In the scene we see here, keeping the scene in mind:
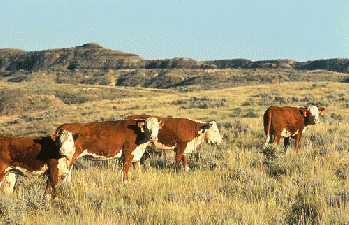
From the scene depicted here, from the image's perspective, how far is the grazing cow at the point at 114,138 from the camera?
22.7 feet

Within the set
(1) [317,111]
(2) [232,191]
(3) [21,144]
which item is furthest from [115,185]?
(1) [317,111]

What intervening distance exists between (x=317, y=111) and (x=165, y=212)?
24.6ft

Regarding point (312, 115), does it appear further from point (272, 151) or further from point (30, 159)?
point (30, 159)

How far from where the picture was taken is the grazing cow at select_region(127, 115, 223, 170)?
27.4 feet

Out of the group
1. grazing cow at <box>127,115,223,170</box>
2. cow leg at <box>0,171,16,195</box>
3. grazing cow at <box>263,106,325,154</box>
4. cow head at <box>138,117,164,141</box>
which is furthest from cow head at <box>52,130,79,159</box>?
grazing cow at <box>263,106,325,154</box>

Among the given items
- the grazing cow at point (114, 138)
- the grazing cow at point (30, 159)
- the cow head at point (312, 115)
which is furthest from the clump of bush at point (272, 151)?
the grazing cow at point (30, 159)

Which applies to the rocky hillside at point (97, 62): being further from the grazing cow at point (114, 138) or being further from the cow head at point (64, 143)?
the cow head at point (64, 143)

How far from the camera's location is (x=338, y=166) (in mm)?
7469

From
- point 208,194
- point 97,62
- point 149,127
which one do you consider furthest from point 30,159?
point 97,62

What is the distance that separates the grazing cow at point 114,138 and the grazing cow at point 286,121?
4072mm

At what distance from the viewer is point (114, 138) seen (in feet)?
23.6

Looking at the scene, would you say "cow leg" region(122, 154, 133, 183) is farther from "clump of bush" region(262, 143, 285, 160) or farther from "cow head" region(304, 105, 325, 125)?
"cow head" region(304, 105, 325, 125)

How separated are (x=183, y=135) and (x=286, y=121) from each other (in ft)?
11.7

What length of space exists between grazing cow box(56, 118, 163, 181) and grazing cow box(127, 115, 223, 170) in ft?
3.22
